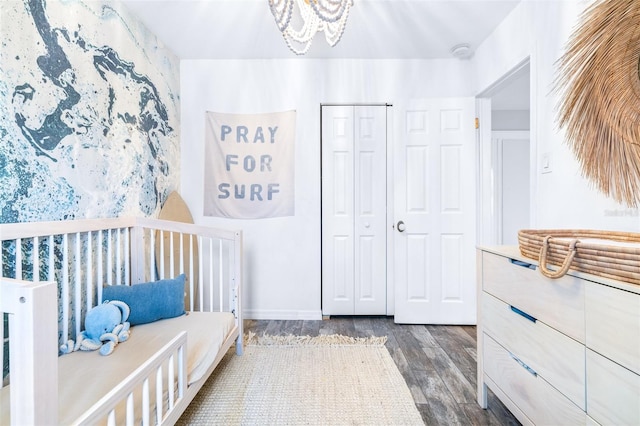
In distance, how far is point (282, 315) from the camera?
268 centimetres

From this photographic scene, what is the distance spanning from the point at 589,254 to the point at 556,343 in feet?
1.08

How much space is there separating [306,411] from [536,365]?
100 centimetres

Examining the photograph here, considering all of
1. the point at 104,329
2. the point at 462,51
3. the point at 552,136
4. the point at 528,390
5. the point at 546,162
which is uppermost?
the point at 462,51

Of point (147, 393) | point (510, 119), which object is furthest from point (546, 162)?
point (510, 119)

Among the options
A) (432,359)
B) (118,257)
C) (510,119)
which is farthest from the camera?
(510,119)

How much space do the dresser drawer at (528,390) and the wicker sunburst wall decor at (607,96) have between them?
2.52 feet

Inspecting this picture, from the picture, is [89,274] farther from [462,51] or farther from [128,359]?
[462,51]

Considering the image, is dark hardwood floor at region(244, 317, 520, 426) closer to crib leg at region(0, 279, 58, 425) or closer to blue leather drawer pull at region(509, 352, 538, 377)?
blue leather drawer pull at region(509, 352, 538, 377)

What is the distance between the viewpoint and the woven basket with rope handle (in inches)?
30.2

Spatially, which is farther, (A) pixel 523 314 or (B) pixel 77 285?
(B) pixel 77 285

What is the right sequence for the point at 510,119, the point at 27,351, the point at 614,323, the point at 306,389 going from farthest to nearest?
the point at 510,119
the point at 306,389
the point at 614,323
the point at 27,351

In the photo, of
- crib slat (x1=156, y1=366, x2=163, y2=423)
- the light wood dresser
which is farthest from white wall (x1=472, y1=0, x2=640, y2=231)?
crib slat (x1=156, y1=366, x2=163, y2=423)

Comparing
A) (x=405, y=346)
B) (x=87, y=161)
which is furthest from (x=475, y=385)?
(x=87, y=161)

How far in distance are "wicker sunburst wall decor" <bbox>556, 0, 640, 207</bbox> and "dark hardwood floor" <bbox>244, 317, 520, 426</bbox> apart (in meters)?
1.13
